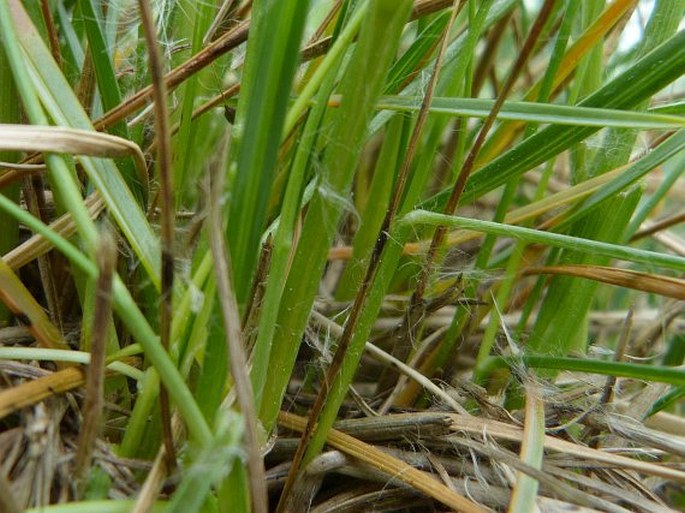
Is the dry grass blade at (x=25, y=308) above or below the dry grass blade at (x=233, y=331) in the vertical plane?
below

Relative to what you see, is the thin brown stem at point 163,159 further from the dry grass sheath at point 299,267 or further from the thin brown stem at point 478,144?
the thin brown stem at point 478,144

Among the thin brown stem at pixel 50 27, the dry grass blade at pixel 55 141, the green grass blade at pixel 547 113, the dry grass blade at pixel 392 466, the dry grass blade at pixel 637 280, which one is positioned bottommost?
the dry grass blade at pixel 392 466

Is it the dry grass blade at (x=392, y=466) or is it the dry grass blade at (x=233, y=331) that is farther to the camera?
the dry grass blade at (x=392, y=466)

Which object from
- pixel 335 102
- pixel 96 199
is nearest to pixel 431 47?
pixel 335 102

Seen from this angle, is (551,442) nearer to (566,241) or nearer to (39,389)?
(566,241)

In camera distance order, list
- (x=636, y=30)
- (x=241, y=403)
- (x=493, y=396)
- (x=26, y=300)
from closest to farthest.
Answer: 1. (x=241, y=403)
2. (x=26, y=300)
3. (x=493, y=396)
4. (x=636, y=30)

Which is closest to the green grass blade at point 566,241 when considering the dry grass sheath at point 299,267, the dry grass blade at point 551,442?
Result: the dry grass sheath at point 299,267

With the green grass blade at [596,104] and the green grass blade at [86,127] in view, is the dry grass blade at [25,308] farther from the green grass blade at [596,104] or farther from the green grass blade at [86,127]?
the green grass blade at [596,104]

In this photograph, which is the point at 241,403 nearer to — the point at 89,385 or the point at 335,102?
the point at 89,385
